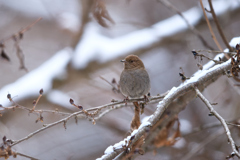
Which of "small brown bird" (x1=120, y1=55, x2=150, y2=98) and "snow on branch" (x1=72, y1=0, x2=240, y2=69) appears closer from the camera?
"small brown bird" (x1=120, y1=55, x2=150, y2=98)

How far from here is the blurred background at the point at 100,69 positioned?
554 cm

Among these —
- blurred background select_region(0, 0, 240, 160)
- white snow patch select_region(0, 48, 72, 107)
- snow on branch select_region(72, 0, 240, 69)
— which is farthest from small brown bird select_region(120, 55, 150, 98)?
white snow patch select_region(0, 48, 72, 107)

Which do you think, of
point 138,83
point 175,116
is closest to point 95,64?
point 138,83

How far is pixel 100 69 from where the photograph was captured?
235 inches

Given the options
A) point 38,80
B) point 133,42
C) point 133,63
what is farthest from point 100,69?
point 133,63

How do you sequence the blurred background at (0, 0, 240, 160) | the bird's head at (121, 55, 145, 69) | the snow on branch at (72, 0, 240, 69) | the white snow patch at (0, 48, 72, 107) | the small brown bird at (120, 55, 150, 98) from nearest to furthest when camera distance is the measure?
the small brown bird at (120, 55, 150, 98) → the bird's head at (121, 55, 145, 69) → the white snow patch at (0, 48, 72, 107) → the blurred background at (0, 0, 240, 160) → the snow on branch at (72, 0, 240, 69)

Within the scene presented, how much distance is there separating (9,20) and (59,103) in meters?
5.62

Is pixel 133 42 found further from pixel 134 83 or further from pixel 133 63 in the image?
pixel 134 83

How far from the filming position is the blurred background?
5.54m

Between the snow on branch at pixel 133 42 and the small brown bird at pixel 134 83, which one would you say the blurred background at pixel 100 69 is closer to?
the snow on branch at pixel 133 42

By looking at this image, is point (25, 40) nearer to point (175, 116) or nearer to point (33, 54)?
point (33, 54)

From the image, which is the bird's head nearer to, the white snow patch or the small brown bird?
the small brown bird

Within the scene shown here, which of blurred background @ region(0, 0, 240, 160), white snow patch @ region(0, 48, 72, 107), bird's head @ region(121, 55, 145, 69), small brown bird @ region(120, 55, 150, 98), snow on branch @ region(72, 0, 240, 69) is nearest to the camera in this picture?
small brown bird @ region(120, 55, 150, 98)

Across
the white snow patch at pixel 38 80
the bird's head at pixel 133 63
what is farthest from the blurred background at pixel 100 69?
the bird's head at pixel 133 63
